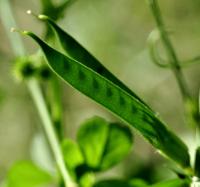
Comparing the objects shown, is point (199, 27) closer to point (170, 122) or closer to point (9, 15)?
point (170, 122)

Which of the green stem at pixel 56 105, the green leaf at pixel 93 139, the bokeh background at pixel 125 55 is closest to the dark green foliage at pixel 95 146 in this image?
the green leaf at pixel 93 139

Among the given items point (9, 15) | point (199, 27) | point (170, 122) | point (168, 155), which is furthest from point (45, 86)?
point (170, 122)

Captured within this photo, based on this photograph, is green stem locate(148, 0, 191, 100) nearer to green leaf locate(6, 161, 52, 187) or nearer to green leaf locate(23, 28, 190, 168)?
green leaf locate(23, 28, 190, 168)

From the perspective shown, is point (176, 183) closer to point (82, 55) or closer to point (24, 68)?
point (82, 55)

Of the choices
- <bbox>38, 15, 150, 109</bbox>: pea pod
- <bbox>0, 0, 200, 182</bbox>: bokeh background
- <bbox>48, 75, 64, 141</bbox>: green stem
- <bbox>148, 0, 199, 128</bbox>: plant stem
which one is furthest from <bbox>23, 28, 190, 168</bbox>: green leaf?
<bbox>0, 0, 200, 182</bbox>: bokeh background

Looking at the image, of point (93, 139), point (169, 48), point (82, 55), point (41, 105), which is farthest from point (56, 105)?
point (82, 55)

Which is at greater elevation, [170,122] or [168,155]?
[170,122]
